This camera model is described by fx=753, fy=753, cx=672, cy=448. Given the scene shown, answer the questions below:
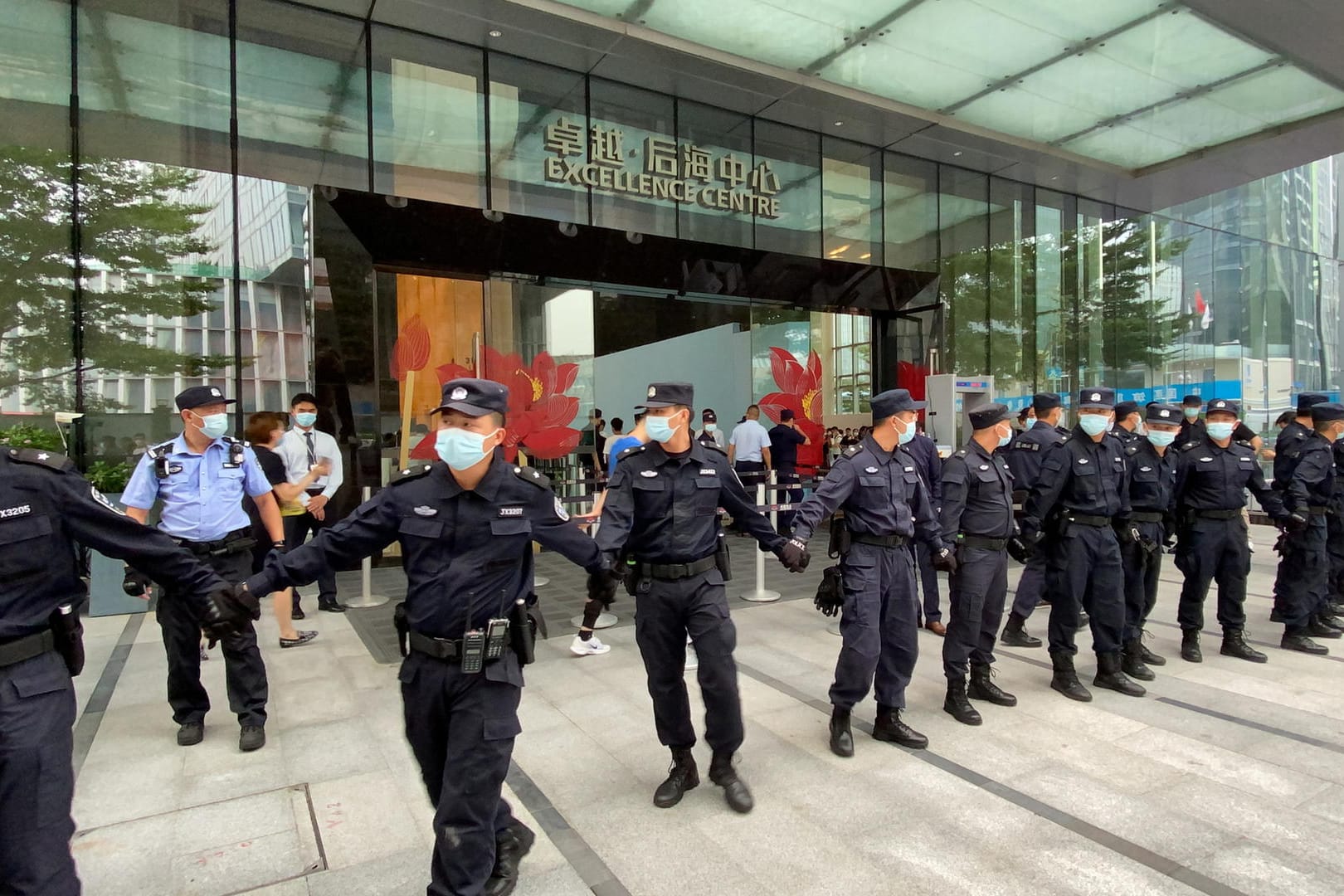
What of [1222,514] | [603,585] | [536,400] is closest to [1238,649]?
[1222,514]

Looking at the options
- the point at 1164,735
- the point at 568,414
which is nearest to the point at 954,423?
the point at 568,414

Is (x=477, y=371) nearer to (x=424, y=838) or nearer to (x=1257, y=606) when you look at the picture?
(x=424, y=838)

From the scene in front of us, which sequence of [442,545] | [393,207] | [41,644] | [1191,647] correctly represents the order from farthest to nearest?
[393,207]
[1191,647]
[442,545]
[41,644]

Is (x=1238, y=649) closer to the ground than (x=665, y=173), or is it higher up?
closer to the ground

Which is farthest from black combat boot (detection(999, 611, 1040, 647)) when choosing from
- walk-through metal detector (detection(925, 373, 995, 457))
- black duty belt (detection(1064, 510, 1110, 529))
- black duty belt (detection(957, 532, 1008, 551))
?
walk-through metal detector (detection(925, 373, 995, 457))

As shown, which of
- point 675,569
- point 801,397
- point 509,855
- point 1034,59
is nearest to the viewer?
point 509,855

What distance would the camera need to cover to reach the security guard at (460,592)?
2.54 meters

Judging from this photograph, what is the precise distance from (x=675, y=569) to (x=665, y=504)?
32cm

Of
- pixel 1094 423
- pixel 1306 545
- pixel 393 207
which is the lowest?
pixel 1306 545

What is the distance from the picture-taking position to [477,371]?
10.1 metres

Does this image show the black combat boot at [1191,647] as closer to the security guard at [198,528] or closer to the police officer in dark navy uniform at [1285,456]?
the police officer in dark navy uniform at [1285,456]

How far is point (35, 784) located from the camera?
2.16 metres

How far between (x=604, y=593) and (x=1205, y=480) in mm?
5116

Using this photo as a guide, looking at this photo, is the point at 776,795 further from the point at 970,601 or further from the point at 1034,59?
the point at 1034,59
